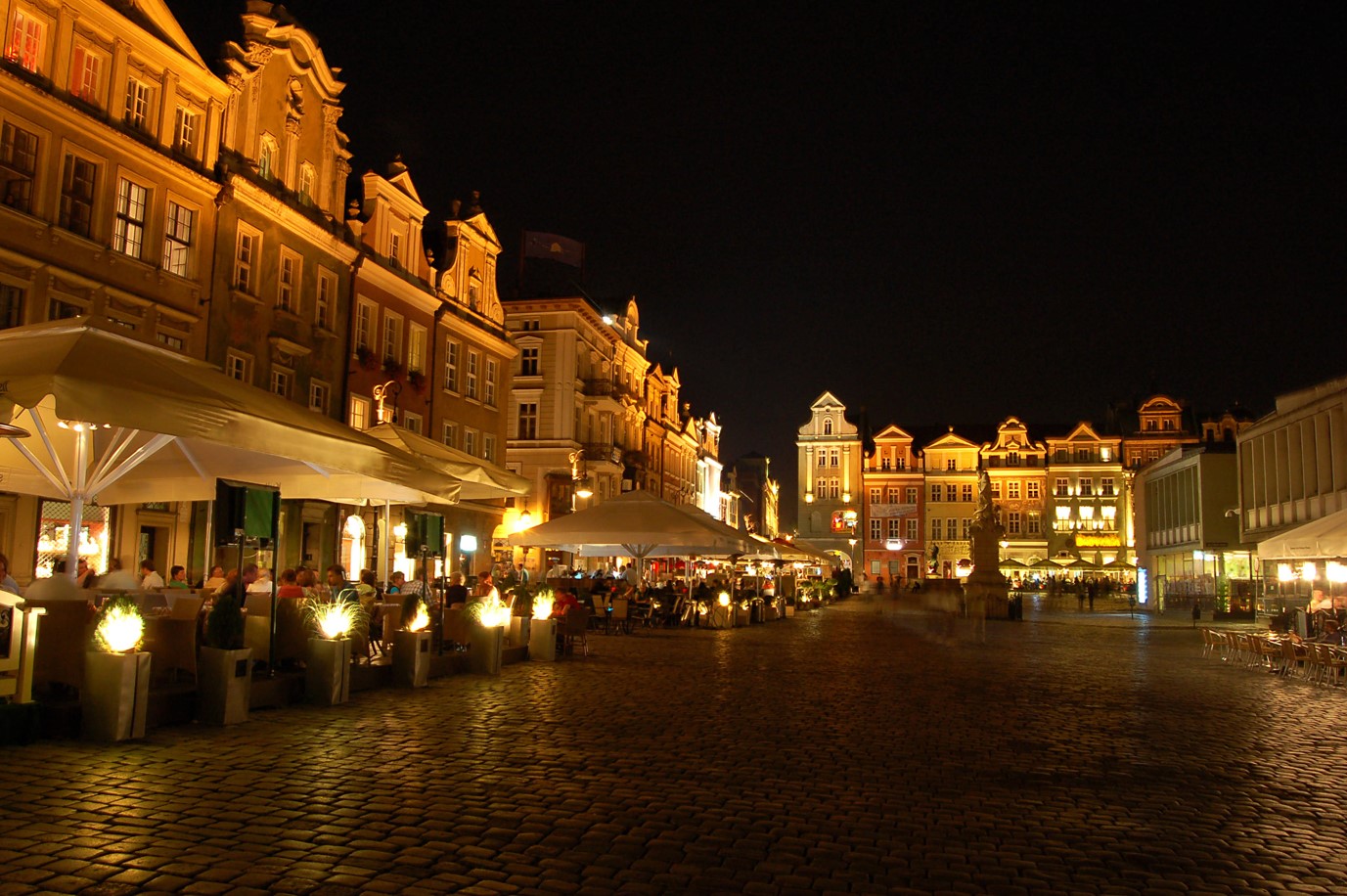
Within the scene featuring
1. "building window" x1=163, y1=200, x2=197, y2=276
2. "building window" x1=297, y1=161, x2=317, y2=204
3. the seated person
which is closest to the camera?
the seated person

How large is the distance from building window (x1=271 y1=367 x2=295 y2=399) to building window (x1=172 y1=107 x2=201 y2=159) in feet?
20.1

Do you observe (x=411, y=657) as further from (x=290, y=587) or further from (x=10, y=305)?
(x=10, y=305)

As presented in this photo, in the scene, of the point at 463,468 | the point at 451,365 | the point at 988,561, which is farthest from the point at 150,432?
the point at 988,561

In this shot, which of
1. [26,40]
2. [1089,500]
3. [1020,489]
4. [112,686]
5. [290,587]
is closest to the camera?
[112,686]

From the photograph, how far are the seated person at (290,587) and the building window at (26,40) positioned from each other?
13972 millimetres

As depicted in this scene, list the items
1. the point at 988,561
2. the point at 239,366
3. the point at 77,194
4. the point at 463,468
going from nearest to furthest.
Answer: the point at 463,468 → the point at 77,194 → the point at 239,366 → the point at 988,561

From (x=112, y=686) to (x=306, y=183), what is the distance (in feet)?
86.9

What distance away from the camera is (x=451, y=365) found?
4209 cm

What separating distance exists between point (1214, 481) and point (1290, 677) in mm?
39250

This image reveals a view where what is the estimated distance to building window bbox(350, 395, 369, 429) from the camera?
34.8m

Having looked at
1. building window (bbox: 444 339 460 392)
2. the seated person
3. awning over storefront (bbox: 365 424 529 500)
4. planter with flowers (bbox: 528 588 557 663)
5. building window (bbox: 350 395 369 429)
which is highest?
building window (bbox: 444 339 460 392)

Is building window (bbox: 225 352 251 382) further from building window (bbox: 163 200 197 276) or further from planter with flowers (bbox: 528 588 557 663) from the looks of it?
planter with flowers (bbox: 528 588 557 663)

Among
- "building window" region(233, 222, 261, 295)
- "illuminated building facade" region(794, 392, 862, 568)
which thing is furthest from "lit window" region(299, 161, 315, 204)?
"illuminated building facade" region(794, 392, 862, 568)

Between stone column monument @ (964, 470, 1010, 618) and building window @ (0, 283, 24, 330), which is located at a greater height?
building window @ (0, 283, 24, 330)
